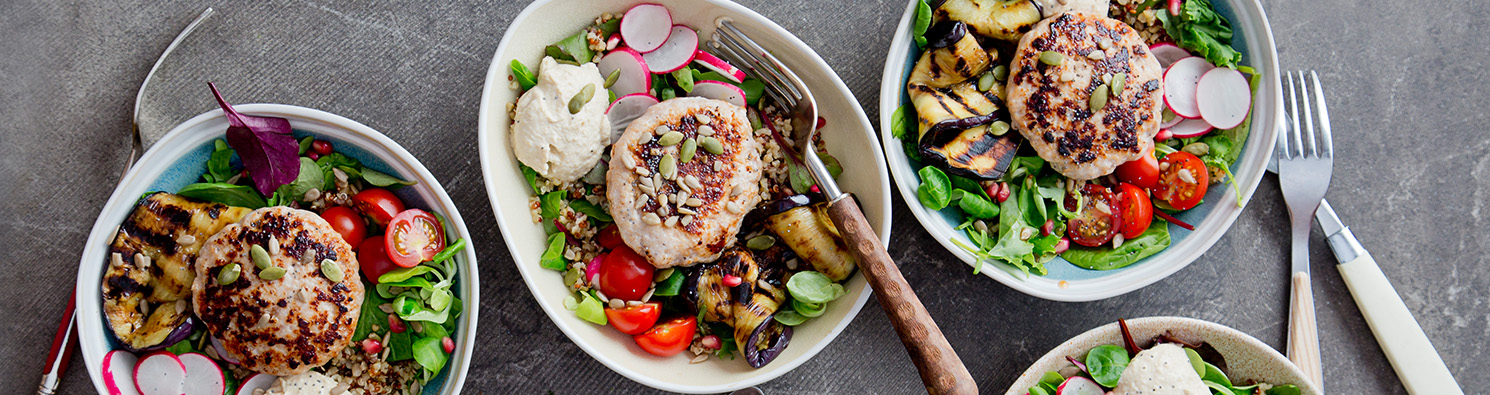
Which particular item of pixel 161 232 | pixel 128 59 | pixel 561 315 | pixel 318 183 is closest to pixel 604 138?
pixel 561 315

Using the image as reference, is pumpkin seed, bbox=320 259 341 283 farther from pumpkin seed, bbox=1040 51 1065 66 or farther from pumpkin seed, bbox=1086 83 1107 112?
pumpkin seed, bbox=1086 83 1107 112

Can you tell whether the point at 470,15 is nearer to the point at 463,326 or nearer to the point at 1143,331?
the point at 463,326

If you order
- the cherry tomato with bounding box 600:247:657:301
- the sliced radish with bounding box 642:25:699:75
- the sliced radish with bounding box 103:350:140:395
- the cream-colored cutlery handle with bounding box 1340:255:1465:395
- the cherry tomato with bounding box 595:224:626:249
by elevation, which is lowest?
the cream-colored cutlery handle with bounding box 1340:255:1465:395

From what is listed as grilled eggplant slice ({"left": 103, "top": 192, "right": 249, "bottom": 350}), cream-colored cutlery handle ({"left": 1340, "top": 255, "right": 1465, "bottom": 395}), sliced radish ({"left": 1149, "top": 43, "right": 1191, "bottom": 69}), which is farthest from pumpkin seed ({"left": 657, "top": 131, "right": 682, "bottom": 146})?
cream-colored cutlery handle ({"left": 1340, "top": 255, "right": 1465, "bottom": 395})

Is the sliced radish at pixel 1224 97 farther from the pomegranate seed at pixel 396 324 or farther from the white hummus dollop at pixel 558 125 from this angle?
the pomegranate seed at pixel 396 324

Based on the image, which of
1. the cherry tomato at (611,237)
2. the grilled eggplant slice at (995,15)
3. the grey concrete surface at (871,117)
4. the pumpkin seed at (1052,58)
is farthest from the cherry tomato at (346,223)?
the pumpkin seed at (1052,58)
